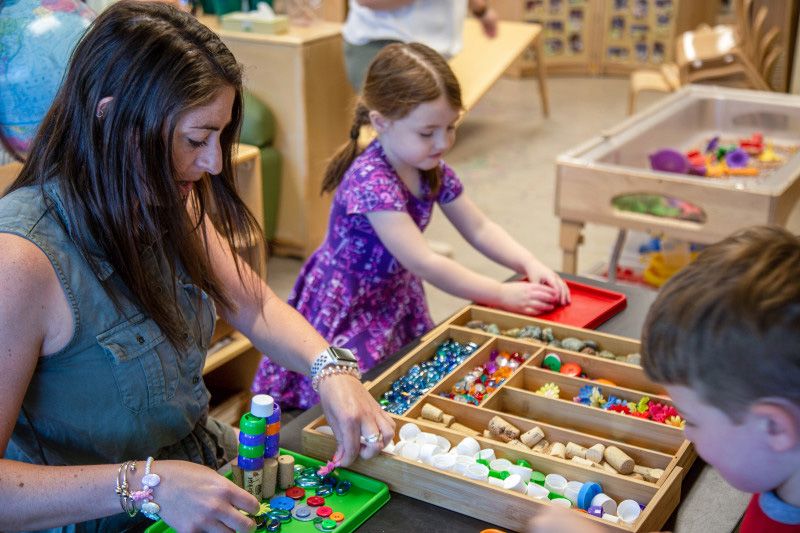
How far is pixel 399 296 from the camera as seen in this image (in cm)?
208

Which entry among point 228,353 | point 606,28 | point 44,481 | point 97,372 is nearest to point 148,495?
point 44,481

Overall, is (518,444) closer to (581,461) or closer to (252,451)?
(581,461)

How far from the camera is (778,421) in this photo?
89cm

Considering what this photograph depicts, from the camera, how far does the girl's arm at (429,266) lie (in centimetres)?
189

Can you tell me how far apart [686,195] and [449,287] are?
0.95 meters

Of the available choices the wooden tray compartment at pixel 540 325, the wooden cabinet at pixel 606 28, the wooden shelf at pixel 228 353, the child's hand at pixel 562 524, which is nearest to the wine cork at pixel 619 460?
the child's hand at pixel 562 524

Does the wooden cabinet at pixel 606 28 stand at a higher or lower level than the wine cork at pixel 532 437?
lower

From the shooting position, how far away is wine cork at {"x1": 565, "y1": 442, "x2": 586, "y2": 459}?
52.5 inches

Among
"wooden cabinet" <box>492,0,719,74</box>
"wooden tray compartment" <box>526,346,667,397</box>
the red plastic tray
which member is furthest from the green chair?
"wooden cabinet" <box>492,0,719,74</box>

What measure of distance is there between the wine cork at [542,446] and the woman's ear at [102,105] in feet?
2.51

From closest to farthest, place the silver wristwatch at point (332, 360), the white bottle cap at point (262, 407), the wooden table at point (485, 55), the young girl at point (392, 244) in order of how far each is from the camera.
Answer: the white bottle cap at point (262, 407) → the silver wristwatch at point (332, 360) → the young girl at point (392, 244) → the wooden table at point (485, 55)

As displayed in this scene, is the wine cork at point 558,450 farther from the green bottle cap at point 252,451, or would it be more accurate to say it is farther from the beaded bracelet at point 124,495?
the beaded bracelet at point 124,495

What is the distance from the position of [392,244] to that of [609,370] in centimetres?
57

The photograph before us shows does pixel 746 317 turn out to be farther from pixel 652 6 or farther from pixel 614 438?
pixel 652 6
